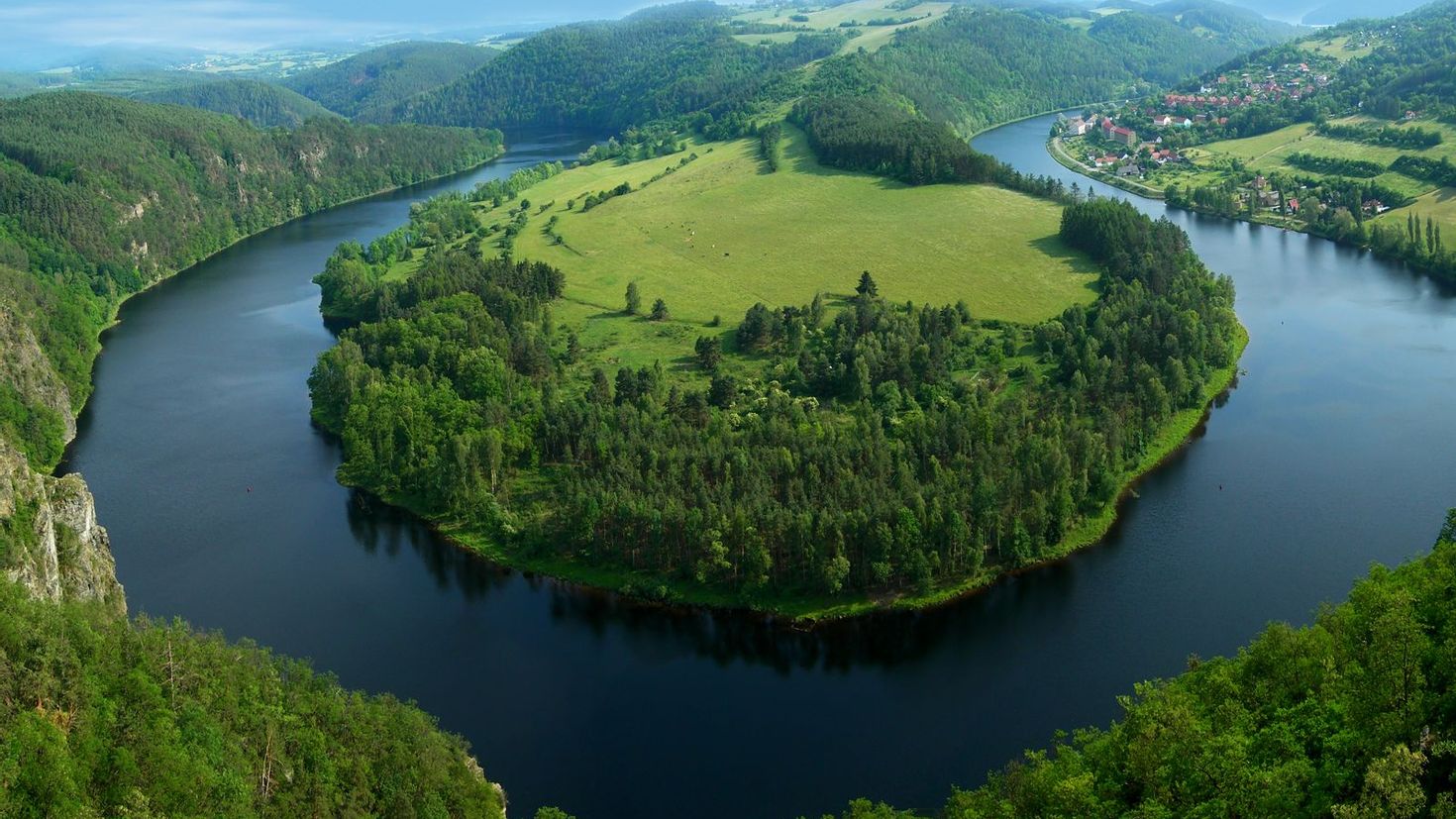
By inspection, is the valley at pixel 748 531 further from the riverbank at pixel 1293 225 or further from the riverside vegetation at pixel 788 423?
the riverbank at pixel 1293 225

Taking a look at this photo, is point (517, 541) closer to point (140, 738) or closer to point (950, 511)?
point (950, 511)

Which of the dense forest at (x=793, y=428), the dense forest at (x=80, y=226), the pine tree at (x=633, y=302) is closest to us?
the dense forest at (x=793, y=428)

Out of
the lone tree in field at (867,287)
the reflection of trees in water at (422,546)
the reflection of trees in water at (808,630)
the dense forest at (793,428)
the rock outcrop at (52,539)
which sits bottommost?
the reflection of trees in water at (808,630)

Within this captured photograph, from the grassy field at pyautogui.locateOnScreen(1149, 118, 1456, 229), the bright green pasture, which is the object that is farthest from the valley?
the grassy field at pyautogui.locateOnScreen(1149, 118, 1456, 229)

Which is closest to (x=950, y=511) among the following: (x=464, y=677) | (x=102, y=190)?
(x=464, y=677)

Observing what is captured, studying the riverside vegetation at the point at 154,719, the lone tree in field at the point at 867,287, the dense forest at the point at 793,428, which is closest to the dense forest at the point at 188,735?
the riverside vegetation at the point at 154,719

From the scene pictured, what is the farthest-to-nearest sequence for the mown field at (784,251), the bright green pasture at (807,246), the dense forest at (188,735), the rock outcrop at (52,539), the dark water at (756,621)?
1. the bright green pasture at (807,246)
2. the mown field at (784,251)
3. the dark water at (756,621)
4. the rock outcrop at (52,539)
5. the dense forest at (188,735)

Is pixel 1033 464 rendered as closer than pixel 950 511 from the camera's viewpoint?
No
